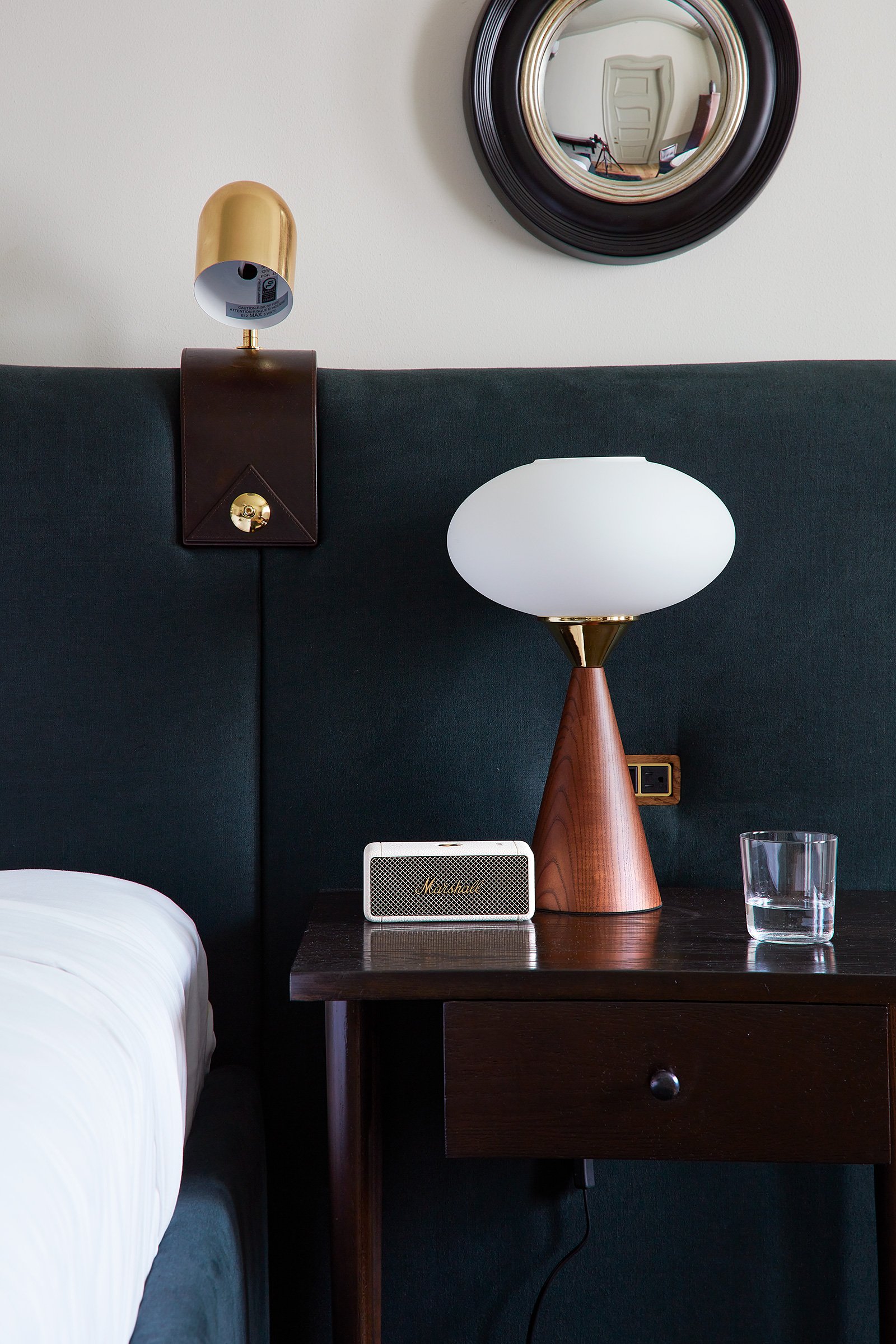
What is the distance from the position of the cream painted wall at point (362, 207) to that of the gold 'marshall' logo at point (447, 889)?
660mm

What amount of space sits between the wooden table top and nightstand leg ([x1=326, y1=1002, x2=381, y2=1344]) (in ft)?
0.16

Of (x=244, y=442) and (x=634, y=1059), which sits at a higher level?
(x=244, y=442)

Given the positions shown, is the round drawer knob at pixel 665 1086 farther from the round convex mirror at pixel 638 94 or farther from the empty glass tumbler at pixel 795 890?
the round convex mirror at pixel 638 94

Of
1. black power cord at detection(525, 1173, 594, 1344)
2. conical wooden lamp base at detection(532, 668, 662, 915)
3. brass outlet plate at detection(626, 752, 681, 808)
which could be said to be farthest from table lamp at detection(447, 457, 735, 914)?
black power cord at detection(525, 1173, 594, 1344)

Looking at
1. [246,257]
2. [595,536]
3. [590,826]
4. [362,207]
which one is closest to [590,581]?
[595,536]

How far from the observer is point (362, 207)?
1201mm

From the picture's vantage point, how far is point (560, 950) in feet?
2.63

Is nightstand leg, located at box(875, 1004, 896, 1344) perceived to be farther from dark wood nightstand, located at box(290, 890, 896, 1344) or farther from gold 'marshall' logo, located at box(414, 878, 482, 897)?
gold 'marshall' logo, located at box(414, 878, 482, 897)

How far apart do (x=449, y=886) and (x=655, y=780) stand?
299 mm

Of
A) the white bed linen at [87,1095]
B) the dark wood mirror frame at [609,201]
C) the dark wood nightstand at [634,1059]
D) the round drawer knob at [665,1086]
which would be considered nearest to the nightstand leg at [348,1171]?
the dark wood nightstand at [634,1059]

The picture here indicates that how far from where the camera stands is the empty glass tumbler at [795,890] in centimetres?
83

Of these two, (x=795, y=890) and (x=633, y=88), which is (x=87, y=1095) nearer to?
(x=795, y=890)

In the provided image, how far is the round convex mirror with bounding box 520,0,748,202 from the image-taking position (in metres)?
1.18

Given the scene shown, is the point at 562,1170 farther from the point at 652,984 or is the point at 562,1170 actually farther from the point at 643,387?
the point at 643,387
